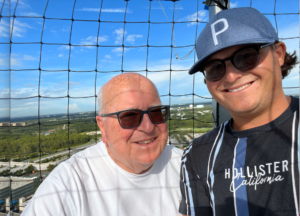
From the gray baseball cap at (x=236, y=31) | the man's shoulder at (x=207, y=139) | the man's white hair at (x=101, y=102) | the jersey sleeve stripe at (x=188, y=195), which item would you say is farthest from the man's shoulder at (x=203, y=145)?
the man's white hair at (x=101, y=102)

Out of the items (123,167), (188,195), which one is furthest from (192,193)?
(123,167)

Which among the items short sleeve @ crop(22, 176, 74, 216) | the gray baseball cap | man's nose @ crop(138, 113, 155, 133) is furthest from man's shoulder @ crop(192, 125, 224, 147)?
short sleeve @ crop(22, 176, 74, 216)

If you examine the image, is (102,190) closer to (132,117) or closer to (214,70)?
(132,117)

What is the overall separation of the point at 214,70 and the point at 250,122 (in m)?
0.29

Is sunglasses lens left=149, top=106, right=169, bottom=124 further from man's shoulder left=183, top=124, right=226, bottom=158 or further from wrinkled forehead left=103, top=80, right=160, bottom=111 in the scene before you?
man's shoulder left=183, top=124, right=226, bottom=158

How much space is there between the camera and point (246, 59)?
764 mm

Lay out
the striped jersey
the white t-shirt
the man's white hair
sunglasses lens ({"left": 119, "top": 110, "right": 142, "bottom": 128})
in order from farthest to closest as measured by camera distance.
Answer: the man's white hair < sunglasses lens ({"left": 119, "top": 110, "right": 142, "bottom": 128}) < the white t-shirt < the striped jersey

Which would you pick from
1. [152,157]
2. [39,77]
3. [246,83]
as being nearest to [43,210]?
[152,157]

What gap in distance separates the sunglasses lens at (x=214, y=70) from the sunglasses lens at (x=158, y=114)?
393 mm

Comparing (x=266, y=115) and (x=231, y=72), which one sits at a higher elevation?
(x=231, y=72)

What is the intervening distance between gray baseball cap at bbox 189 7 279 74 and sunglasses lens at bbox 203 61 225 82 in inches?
1.7

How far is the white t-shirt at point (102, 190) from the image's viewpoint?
893 millimetres

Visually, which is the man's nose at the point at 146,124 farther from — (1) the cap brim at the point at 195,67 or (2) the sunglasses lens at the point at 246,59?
(2) the sunglasses lens at the point at 246,59

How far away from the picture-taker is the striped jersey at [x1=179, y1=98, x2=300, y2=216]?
67 centimetres
